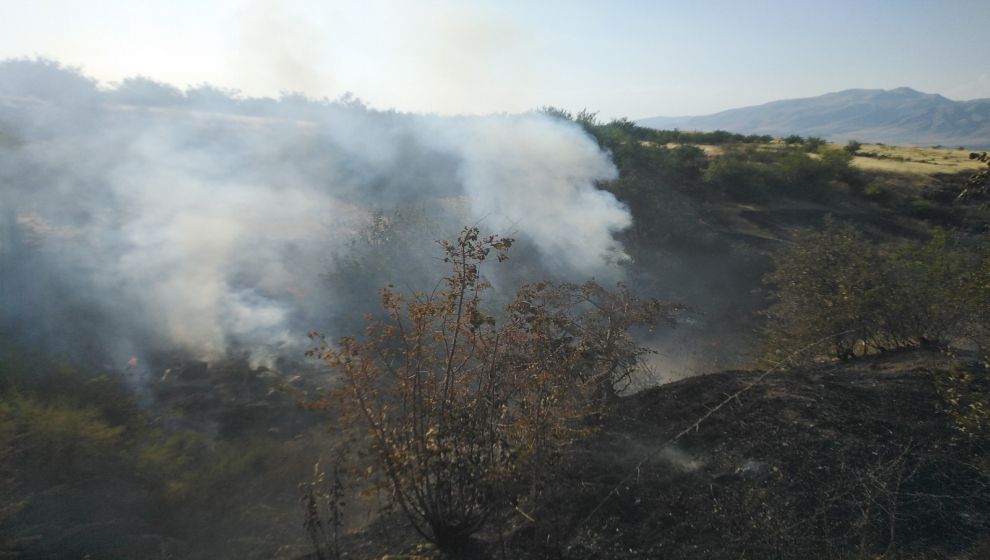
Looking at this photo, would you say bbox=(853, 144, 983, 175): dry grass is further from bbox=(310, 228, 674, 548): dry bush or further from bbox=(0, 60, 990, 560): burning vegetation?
bbox=(310, 228, 674, 548): dry bush

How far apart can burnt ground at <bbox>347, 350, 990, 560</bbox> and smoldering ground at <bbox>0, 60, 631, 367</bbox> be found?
5809 mm

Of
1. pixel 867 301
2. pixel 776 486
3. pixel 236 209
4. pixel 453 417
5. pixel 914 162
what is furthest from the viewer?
pixel 914 162

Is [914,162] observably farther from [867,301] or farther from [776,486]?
[776,486]

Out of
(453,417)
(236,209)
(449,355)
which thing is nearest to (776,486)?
(453,417)

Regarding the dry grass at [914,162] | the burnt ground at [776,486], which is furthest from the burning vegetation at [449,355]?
the dry grass at [914,162]

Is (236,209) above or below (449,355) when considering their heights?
above

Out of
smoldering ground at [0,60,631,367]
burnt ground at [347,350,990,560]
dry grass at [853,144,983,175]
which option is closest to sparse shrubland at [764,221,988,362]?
burnt ground at [347,350,990,560]

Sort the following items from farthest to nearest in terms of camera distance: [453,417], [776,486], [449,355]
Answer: [776,486]
[449,355]
[453,417]

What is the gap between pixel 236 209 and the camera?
1238 centimetres

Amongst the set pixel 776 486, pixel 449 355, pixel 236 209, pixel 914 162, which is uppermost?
pixel 236 209

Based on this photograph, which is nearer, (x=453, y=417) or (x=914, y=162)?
(x=453, y=417)

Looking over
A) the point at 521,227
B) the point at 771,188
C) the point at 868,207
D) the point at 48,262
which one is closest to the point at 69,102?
the point at 48,262

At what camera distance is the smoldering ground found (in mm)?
8508

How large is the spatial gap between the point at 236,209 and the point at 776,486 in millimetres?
12508
